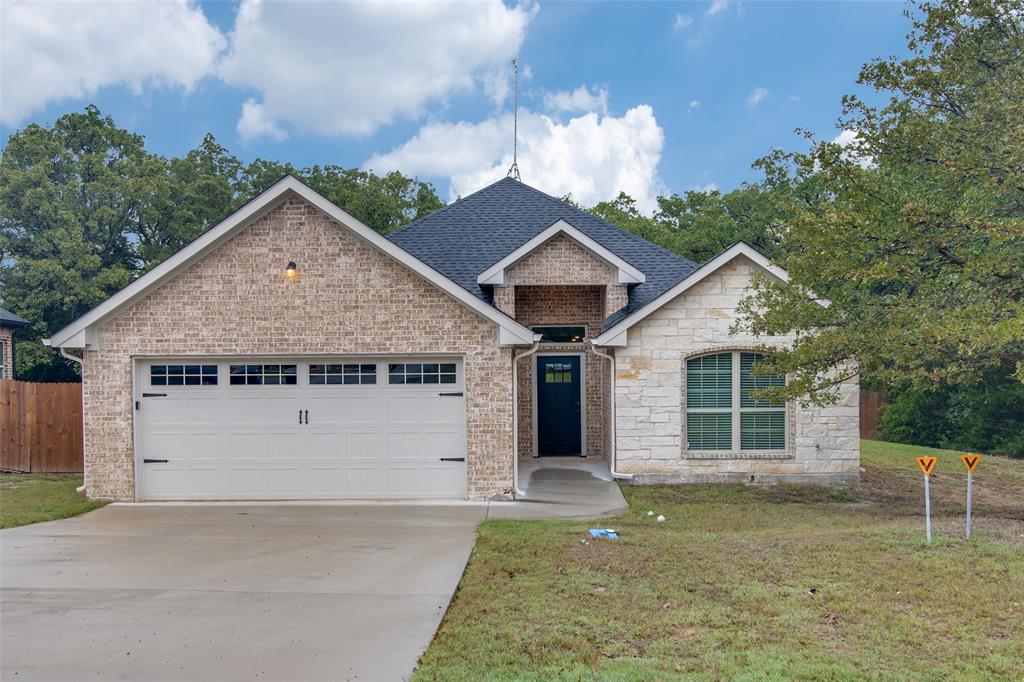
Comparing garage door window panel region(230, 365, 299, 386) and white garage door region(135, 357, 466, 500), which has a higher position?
garage door window panel region(230, 365, 299, 386)

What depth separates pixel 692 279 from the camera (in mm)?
12078

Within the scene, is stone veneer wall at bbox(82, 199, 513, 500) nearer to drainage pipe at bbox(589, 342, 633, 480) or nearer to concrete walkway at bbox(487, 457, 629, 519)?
concrete walkway at bbox(487, 457, 629, 519)

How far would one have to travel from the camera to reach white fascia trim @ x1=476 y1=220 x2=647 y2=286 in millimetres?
13133

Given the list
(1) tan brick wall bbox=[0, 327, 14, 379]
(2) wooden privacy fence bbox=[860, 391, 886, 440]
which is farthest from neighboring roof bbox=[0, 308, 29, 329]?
(2) wooden privacy fence bbox=[860, 391, 886, 440]

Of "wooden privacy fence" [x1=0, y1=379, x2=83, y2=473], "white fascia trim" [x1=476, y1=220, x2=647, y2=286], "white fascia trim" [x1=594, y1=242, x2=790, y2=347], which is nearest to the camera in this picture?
"white fascia trim" [x1=594, y1=242, x2=790, y2=347]

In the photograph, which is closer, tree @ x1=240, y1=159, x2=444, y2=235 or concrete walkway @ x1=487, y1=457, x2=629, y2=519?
concrete walkway @ x1=487, y1=457, x2=629, y2=519

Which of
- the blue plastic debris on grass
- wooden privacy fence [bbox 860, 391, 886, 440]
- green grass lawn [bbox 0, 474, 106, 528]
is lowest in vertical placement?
wooden privacy fence [bbox 860, 391, 886, 440]

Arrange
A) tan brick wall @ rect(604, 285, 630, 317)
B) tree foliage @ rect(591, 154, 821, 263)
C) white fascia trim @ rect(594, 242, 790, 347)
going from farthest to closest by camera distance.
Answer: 1. tree foliage @ rect(591, 154, 821, 263)
2. tan brick wall @ rect(604, 285, 630, 317)
3. white fascia trim @ rect(594, 242, 790, 347)

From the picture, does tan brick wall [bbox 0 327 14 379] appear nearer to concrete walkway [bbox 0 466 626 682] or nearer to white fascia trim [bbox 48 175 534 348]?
white fascia trim [bbox 48 175 534 348]

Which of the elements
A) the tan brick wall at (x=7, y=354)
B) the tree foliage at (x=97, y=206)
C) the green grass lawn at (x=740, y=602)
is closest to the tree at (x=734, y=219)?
the tree foliage at (x=97, y=206)

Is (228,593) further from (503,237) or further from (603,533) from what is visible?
(503,237)

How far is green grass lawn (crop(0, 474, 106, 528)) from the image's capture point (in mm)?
9805

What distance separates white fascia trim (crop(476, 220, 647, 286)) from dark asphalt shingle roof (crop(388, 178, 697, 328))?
22.1 inches

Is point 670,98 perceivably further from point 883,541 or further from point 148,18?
point 883,541
